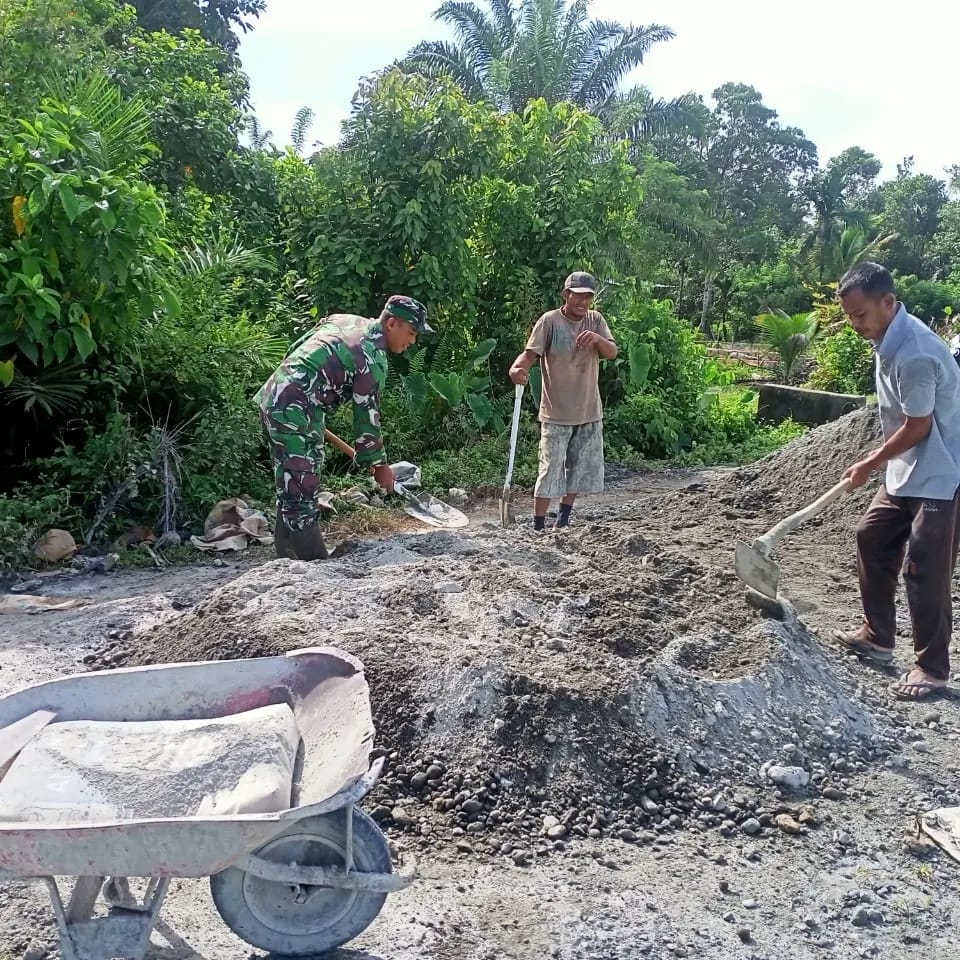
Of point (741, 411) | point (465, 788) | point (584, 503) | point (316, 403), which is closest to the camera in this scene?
point (465, 788)

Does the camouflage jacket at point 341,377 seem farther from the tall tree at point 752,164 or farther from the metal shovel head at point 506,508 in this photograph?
the tall tree at point 752,164

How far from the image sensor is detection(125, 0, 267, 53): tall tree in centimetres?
1722

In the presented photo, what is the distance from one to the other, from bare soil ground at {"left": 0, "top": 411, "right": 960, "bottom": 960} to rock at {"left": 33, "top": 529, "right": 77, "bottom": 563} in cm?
105

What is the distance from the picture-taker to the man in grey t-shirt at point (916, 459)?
401 centimetres

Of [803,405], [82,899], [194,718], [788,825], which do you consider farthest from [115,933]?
[803,405]

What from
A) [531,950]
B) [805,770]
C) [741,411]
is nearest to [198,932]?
[531,950]

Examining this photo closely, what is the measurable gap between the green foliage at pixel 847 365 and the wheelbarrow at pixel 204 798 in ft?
40.1

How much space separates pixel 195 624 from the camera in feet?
14.3

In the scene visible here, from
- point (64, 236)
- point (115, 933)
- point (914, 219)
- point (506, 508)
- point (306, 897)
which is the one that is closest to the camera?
point (115, 933)

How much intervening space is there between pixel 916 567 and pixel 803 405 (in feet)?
28.3

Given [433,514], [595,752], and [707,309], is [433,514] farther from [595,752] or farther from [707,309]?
[707,309]

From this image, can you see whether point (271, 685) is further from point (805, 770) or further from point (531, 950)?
point (805, 770)

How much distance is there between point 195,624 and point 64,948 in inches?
87.4

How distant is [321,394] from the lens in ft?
17.2
